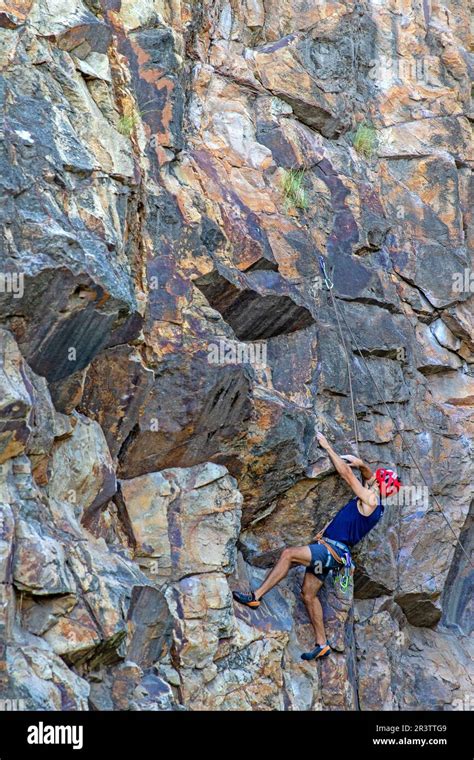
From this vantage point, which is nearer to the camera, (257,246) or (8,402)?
(8,402)

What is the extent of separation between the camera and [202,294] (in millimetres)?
9031

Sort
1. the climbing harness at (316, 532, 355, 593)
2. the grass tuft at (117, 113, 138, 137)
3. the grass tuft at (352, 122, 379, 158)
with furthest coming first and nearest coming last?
the grass tuft at (352, 122, 379, 158) < the climbing harness at (316, 532, 355, 593) < the grass tuft at (117, 113, 138, 137)

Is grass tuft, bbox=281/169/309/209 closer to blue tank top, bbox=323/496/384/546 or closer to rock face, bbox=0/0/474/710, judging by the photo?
rock face, bbox=0/0/474/710

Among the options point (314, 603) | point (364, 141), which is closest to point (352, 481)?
point (314, 603)

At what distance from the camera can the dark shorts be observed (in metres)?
9.42

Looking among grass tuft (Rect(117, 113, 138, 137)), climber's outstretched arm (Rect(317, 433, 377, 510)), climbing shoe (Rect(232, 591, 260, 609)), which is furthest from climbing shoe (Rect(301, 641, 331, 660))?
grass tuft (Rect(117, 113, 138, 137))

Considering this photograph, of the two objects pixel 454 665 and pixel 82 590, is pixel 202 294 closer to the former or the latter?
pixel 82 590

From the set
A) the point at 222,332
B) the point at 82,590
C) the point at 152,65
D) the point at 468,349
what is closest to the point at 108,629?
the point at 82,590

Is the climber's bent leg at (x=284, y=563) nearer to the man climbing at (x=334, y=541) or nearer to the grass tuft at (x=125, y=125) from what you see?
the man climbing at (x=334, y=541)

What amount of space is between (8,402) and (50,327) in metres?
0.80

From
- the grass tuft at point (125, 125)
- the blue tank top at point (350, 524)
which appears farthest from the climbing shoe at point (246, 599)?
the grass tuft at point (125, 125)

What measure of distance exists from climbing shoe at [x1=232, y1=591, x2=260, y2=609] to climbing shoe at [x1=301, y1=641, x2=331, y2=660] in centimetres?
79

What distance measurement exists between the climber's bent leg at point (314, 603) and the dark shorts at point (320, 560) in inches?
4.5

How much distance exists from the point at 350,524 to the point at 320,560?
48 cm
